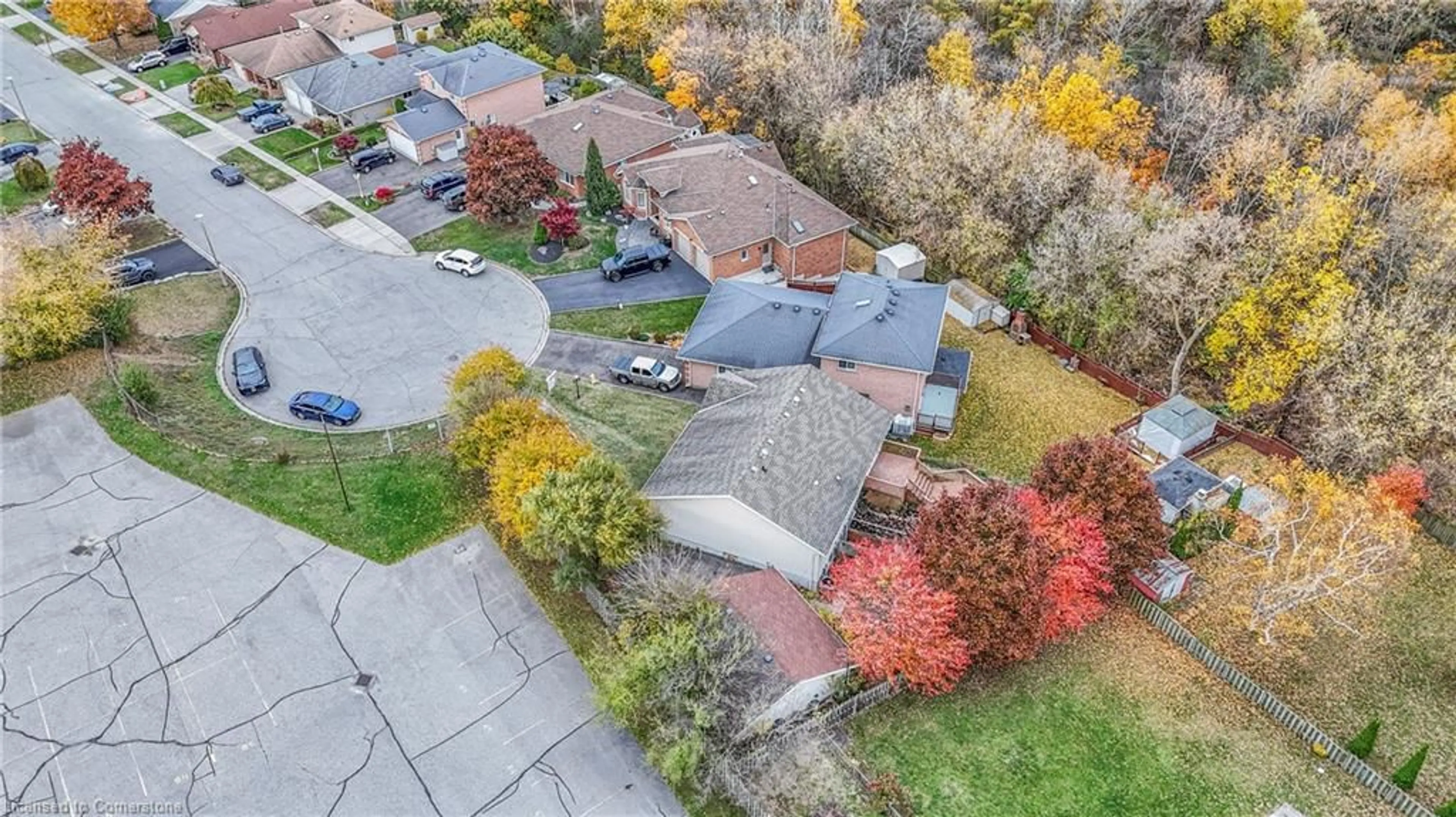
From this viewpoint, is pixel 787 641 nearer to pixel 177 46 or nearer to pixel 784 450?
pixel 784 450

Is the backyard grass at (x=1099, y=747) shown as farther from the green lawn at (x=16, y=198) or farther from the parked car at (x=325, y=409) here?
the green lawn at (x=16, y=198)

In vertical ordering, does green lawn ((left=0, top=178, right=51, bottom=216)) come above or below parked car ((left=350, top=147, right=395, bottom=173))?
below

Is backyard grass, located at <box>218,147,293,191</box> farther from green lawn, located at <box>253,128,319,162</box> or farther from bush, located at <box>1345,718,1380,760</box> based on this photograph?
bush, located at <box>1345,718,1380,760</box>

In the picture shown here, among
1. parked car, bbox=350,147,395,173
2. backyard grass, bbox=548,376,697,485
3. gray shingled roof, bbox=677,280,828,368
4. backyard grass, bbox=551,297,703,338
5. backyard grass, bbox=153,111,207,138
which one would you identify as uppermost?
gray shingled roof, bbox=677,280,828,368

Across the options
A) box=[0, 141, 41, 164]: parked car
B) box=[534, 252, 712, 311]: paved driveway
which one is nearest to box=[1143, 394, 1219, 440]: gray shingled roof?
box=[534, 252, 712, 311]: paved driveway

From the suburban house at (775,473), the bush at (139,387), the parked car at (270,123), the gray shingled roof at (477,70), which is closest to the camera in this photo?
the suburban house at (775,473)

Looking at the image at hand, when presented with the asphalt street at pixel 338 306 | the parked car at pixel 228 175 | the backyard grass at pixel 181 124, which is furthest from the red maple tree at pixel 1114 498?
the backyard grass at pixel 181 124

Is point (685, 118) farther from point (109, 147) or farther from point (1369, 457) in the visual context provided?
point (1369, 457)
